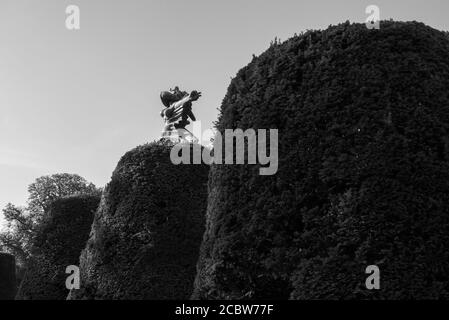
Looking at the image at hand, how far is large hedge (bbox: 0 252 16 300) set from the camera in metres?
26.2

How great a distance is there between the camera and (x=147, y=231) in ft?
46.0

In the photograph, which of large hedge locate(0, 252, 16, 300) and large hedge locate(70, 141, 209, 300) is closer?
large hedge locate(70, 141, 209, 300)

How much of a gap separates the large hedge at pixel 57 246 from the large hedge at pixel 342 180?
444 inches

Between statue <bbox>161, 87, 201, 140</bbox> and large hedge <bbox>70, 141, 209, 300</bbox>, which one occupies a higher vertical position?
statue <bbox>161, 87, 201, 140</bbox>

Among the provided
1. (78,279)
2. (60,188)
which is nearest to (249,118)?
(78,279)

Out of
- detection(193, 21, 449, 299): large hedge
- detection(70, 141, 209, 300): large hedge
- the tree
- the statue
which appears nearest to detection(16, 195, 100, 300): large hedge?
detection(70, 141, 209, 300): large hedge

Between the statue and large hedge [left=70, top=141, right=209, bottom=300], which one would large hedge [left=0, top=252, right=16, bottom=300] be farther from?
the statue

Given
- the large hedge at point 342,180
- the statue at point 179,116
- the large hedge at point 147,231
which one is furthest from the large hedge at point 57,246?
the large hedge at point 342,180

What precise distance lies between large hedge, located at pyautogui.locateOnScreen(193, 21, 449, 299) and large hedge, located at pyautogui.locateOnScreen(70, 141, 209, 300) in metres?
5.20

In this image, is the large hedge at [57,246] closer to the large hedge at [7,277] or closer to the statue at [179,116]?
the statue at [179,116]

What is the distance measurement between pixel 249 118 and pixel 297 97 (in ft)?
3.25

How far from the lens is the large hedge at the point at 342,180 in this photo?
6836mm

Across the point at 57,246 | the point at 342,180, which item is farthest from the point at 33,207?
the point at 342,180

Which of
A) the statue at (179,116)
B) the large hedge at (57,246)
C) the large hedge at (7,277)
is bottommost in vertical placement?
the large hedge at (7,277)
